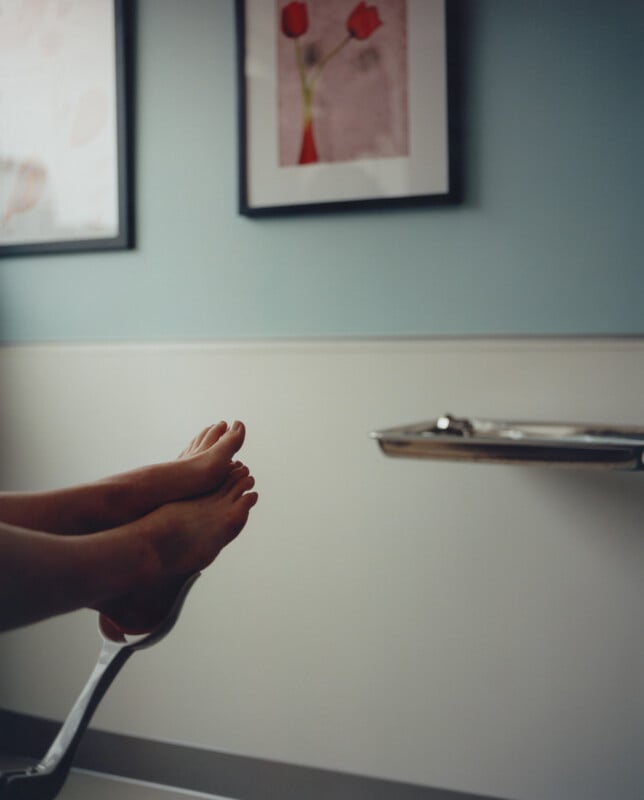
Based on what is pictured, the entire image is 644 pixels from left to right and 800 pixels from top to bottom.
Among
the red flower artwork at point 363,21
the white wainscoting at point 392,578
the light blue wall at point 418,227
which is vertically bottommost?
the white wainscoting at point 392,578

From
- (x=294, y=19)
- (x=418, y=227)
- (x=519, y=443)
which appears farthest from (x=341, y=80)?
(x=519, y=443)

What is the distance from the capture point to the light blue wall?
163cm

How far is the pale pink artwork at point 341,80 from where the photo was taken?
1.77 metres

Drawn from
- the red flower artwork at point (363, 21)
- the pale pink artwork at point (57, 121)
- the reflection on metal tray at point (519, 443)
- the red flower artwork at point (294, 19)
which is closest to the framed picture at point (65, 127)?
the pale pink artwork at point (57, 121)

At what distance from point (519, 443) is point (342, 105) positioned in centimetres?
86

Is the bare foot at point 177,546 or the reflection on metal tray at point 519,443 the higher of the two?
the reflection on metal tray at point 519,443

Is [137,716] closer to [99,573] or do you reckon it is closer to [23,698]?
[23,698]

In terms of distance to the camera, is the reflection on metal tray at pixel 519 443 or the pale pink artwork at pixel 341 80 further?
the pale pink artwork at pixel 341 80

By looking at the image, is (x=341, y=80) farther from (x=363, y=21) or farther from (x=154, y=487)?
(x=154, y=487)

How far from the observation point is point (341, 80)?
71.2 inches

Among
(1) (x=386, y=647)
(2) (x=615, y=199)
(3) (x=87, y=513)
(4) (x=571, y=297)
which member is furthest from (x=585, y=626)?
(3) (x=87, y=513)

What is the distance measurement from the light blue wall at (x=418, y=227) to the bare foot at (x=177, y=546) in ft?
2.36

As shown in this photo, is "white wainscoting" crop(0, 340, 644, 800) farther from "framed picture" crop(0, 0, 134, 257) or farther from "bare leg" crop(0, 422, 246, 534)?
"bare leg" crop(0, 422, 246, 534)

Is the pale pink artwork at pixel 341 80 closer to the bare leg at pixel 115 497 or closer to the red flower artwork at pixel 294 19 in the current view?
the red flower artwork at pixel 294 19
